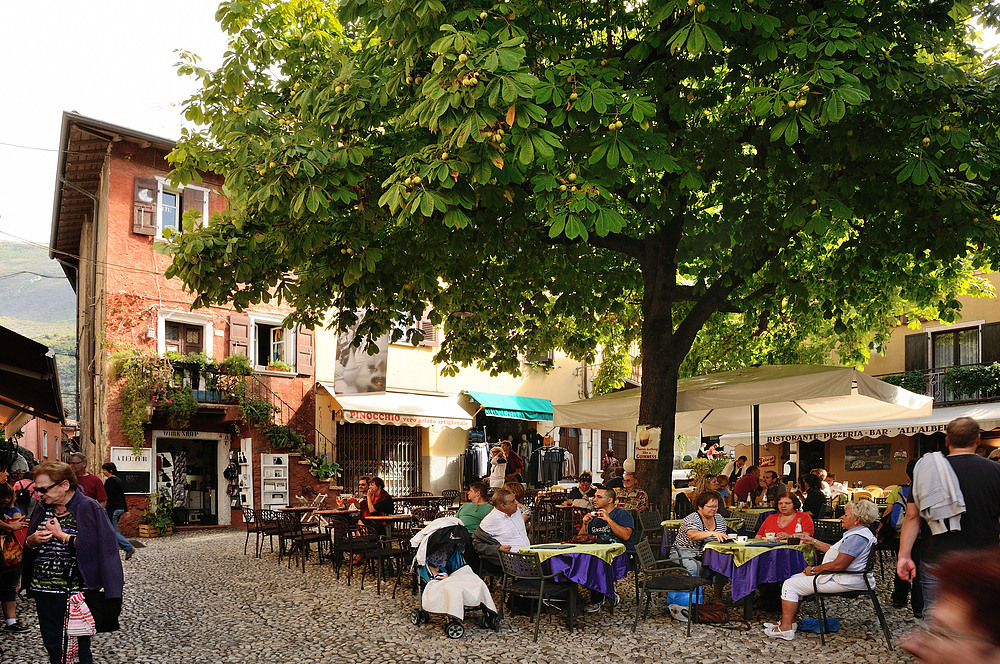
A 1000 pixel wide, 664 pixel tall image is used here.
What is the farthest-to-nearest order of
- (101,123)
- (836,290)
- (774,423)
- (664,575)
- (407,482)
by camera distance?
(407,482) < (101,123) < (774,423) < (836,290) < (664,575)

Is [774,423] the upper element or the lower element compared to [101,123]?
lower

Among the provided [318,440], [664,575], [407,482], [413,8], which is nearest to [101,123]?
[318,440]

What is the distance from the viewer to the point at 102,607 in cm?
564

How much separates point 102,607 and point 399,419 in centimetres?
1599

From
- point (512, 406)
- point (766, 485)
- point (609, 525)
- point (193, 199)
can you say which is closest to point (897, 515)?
point (766, 485)

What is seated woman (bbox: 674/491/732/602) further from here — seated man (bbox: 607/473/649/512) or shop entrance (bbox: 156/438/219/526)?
shop entrance (bbox: 156/438/219/526)

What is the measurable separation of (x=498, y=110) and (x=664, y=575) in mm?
4804

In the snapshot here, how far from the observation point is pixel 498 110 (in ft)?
19.4

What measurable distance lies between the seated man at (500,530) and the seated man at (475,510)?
230 millimetres

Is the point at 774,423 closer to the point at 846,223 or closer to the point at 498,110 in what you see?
the point at 846,223

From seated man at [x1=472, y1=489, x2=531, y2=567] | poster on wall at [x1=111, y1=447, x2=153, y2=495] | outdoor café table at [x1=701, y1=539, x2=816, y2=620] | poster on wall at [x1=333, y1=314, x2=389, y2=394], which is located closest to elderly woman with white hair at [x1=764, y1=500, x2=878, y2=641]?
outdoor café table at [x1=701, y1=539, x2=816, y2=620]

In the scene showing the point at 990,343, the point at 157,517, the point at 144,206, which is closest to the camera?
the point at 157,517

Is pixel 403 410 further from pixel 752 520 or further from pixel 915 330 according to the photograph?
pixel 915 330

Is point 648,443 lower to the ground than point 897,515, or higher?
higher
